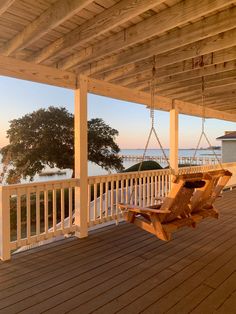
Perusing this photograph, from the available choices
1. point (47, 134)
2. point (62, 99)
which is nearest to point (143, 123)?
point (62, 99)

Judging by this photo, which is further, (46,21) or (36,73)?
(36,73)

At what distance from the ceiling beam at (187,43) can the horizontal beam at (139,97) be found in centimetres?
45

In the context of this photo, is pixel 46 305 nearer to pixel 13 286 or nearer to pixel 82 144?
pixel 13 286

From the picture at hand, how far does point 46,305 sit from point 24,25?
2.89 metres

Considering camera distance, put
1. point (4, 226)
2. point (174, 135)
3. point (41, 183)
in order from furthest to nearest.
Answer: point (174, 135)
point (41, 183)
point (4, 226)

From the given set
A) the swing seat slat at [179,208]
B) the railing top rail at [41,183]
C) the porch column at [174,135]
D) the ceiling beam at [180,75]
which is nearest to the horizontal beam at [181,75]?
the ceiling beam at [180,75]

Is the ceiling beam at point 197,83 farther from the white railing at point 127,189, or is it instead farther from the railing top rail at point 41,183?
the railing top rail at point 41,183

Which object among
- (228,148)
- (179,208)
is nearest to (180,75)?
(179,208)

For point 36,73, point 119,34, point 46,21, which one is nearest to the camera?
point 46,21

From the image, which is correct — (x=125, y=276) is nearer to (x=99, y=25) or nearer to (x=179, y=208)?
(x=179, y=208)

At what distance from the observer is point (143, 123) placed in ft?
89.2

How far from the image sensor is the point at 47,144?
1487 cm

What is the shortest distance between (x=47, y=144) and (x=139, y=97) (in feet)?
34.8

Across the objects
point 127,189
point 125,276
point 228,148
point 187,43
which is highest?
point 187,43
